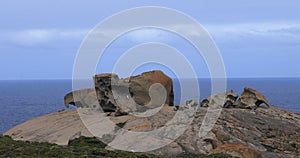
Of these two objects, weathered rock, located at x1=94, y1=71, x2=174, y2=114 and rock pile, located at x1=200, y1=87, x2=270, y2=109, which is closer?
weathered rock, located at x1=94, y1=71, x2=174, y2=114

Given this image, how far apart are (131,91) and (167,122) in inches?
251

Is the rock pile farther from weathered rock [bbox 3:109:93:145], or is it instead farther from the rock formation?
weathered rock [bbox 3:109:93:145]

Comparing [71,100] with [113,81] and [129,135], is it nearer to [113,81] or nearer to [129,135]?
[113,81]

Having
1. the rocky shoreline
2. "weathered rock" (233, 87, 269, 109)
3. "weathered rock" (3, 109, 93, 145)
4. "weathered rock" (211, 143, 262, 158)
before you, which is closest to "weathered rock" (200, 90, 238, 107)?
the rocky shoreline

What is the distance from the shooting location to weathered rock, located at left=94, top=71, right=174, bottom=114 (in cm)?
4309

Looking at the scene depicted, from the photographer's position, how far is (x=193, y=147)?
34094mm

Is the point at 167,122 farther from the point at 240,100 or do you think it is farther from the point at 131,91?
the point at 240,100

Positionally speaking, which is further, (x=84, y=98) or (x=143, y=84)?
(x=84, y=98)

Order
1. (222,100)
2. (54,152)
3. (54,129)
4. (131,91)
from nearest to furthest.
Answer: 1. (54,152)
2. (54,129)
3. (131,91)
4. (222,100)

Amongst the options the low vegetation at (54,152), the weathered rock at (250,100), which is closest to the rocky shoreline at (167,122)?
the weathered rock at (250,100)

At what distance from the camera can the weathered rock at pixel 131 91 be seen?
141 ft

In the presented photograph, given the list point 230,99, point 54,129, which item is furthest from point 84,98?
point 230,99

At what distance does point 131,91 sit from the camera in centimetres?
4347

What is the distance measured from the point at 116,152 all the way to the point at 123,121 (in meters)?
10.7
